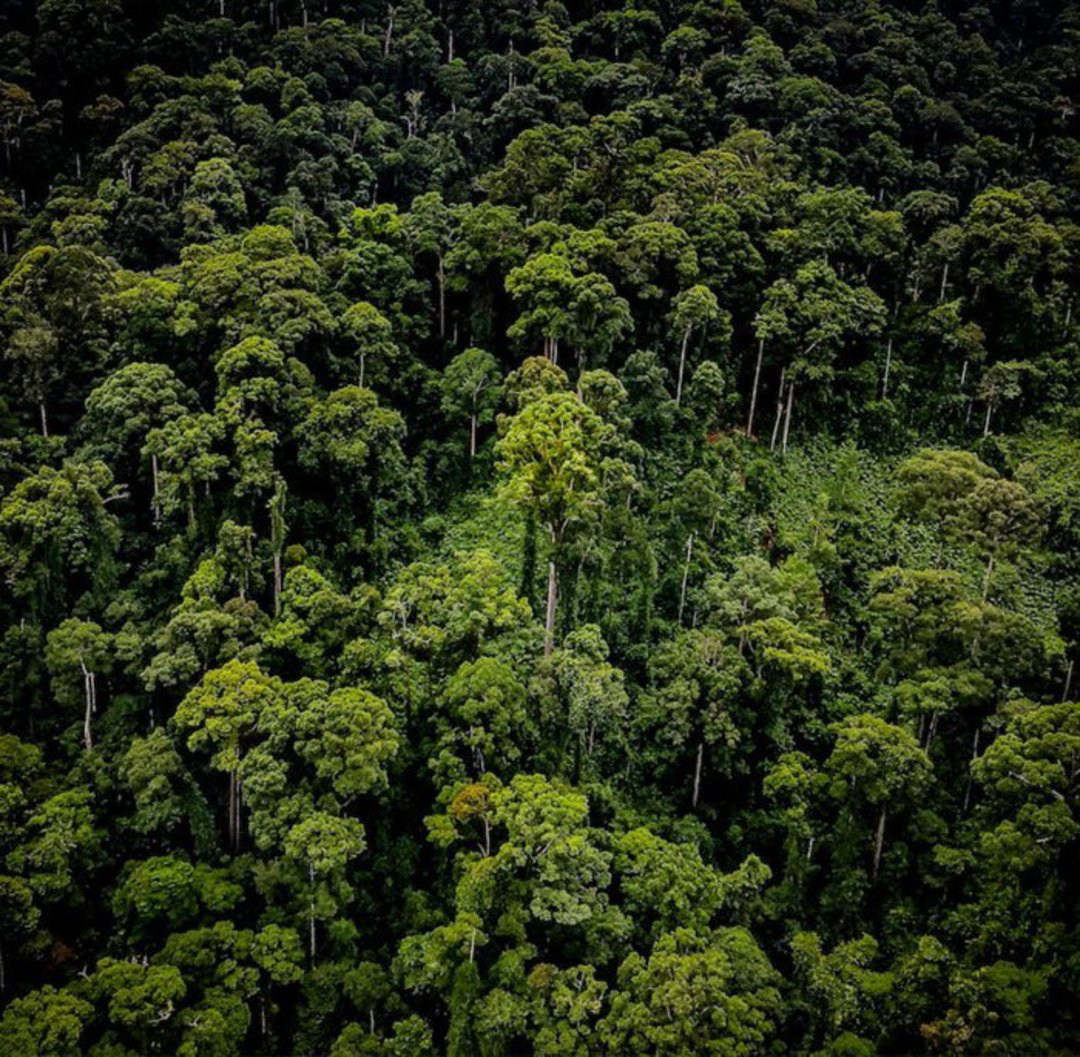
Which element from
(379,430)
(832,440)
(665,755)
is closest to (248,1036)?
(665,755)

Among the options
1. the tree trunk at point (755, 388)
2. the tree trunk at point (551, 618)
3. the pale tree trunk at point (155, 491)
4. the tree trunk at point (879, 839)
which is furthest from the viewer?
the tree trunk at point (755, 388)

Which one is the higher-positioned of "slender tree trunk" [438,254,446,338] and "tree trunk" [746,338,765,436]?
"slender tree trunk" [438,254,446,338]

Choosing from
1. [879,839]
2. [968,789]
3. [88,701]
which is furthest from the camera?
[968,789]

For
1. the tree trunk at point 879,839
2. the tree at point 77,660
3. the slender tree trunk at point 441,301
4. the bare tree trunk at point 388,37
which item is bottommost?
the tree trunk at point 879,839

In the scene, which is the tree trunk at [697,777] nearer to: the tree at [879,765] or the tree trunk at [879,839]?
the tree at [879,765]

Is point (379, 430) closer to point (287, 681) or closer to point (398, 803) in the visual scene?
point (287, 681)

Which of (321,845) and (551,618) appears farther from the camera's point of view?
(551,618)

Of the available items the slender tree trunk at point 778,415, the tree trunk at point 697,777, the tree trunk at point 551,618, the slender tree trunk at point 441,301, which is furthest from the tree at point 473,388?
the tree trunk at point 697,777

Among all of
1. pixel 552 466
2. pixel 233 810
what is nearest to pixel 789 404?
pixel 552 466

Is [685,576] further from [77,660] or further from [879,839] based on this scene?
[77,660]

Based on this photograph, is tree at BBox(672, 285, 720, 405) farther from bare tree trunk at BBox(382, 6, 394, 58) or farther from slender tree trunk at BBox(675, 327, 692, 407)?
bare tree trunk at BBox(382, 6, 394, 58)

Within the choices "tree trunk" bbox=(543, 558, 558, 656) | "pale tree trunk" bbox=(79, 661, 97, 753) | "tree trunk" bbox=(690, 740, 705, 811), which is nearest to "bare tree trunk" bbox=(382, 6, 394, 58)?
"tree trunk" bbox=(543, 558, 558, 656)
